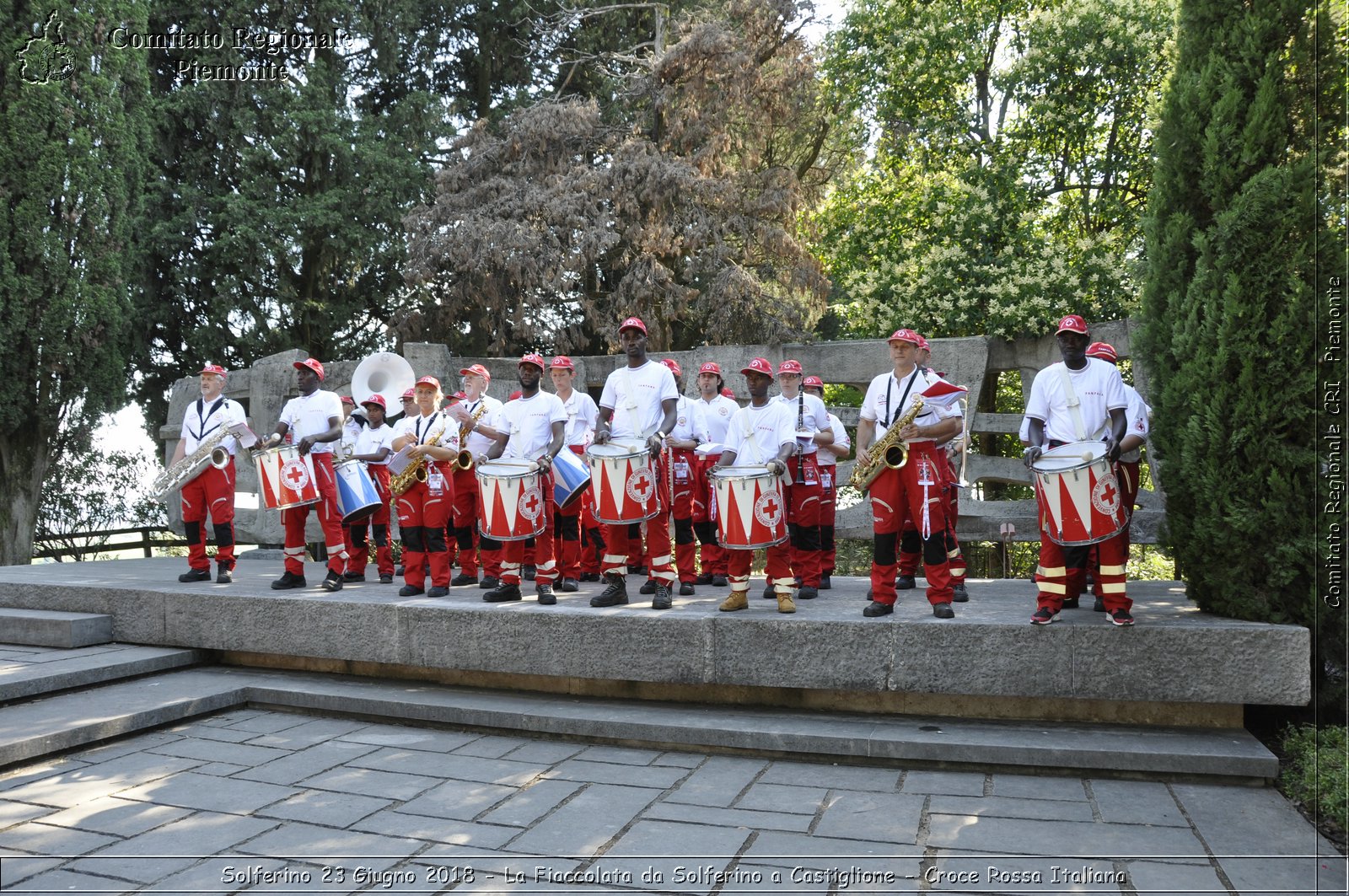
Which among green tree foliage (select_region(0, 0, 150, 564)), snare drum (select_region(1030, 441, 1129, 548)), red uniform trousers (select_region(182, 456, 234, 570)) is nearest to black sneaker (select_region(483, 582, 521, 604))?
red uniform trousers (select_region(182, 456, 234, 570))

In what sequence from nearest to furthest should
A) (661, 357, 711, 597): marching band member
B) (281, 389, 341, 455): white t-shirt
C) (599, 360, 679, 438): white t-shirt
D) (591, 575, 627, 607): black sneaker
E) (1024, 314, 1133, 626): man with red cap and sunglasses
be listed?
(1024, 314, 1133, 626): man with red cap and sunglasses → (591, 575, 627, 607): black sneaker → (599, 360, 679, 438): white t-shirt → (661, 357, 711, 597): marching band member → (281, 389, 341, 455): white t-shirt

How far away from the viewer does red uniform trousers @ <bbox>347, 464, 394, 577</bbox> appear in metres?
8.43

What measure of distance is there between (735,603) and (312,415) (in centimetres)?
416

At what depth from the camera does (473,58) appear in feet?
64.3

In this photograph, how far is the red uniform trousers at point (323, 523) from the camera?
7.91 meters

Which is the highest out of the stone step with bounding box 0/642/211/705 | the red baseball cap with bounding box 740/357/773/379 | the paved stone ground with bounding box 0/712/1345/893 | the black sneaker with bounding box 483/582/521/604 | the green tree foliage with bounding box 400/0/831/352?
the green tree foliage with bounding box 400/0/831/352

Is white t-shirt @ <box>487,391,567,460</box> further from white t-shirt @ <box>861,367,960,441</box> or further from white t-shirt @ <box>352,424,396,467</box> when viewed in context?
white t-shirt @ <box>861,367,960,441</box>

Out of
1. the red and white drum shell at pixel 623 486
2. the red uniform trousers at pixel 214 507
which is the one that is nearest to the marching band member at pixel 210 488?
the red uniform trousers at pixel 214 507

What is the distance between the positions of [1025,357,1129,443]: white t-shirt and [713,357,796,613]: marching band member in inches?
62.6

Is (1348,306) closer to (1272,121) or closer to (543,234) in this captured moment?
(1272,121)

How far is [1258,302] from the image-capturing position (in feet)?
17.0

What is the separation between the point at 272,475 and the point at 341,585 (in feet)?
3.56

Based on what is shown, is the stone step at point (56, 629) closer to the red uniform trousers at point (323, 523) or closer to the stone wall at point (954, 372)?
the red uniform trousers at point (323, 523)

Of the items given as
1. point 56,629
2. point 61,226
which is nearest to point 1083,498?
point 56,629
